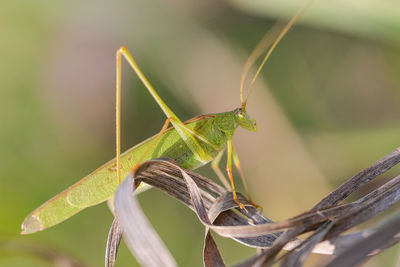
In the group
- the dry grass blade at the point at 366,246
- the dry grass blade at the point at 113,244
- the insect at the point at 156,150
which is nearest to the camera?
the dry grass blade at the point at 366,246

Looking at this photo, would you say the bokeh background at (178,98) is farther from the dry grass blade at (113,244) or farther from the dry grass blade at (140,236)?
the dry grass blade at (140,236)

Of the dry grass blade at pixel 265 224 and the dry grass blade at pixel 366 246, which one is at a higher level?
the dry grass blade at pixel 265 224

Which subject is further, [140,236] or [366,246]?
[140,236]

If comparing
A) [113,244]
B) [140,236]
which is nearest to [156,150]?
[113,244]

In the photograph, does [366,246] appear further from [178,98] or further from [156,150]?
[178,98]

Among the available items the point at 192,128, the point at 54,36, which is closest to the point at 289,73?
the point at 192,128

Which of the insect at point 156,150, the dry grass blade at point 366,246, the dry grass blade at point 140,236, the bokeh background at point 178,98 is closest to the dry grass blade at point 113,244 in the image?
the dry grass blade at point 140,236

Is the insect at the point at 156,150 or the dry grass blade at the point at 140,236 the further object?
the insect at the point at 156,150
